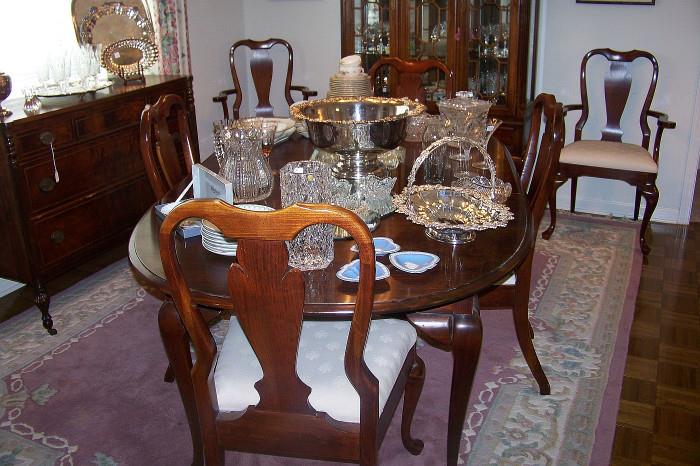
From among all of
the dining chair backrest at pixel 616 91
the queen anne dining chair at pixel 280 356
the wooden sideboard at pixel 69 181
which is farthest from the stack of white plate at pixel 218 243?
the dining chair backrest at pixel 616 91

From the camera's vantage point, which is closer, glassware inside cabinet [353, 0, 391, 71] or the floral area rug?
the floral area rug

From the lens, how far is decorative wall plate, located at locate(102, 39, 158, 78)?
351cm

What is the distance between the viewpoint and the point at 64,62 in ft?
10.6

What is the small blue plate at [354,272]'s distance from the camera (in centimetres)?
157

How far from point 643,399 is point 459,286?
3.96 feet

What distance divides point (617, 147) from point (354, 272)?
258cm

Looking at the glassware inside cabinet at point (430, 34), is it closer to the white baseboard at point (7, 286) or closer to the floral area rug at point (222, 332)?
the floral area rug at point (222, 332)

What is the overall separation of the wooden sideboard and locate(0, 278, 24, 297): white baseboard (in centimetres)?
38

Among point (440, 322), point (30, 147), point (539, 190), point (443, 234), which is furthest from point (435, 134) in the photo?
point (30, 147)

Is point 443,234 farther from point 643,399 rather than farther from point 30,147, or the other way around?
point 30,147

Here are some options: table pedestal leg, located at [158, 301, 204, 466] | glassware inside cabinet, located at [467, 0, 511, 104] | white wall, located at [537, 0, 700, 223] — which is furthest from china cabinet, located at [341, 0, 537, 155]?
table pedestal leg, located at [158, 301, 204, 466]

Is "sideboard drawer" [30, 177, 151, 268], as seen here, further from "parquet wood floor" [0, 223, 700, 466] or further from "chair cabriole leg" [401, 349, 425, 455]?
"chair cabriole leg" [401, 349, 425, 455]

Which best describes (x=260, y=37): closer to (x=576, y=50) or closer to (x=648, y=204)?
(x=576, y=50)

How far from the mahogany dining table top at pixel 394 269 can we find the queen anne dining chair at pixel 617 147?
1.75 m
